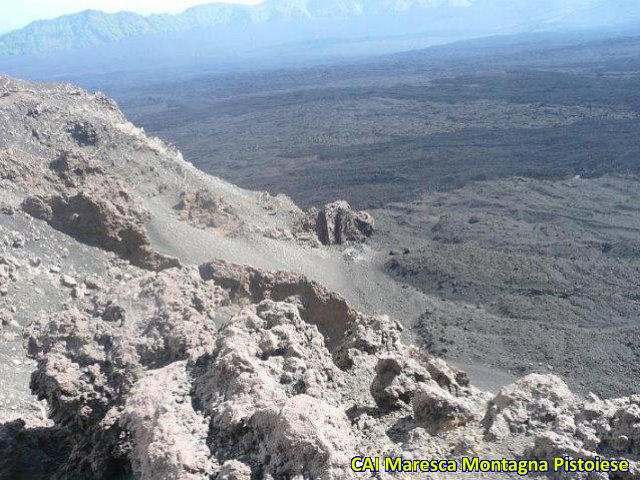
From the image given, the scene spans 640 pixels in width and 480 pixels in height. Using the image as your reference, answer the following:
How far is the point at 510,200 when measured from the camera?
31.7 m

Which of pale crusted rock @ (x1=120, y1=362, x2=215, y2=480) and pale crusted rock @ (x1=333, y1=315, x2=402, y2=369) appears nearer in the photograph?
pale crusted rock @ (x1=120, y1=362, x2=215, y2=480)

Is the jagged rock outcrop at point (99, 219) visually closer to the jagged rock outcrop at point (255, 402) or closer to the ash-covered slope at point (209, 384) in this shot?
the ash-covered slope at point (209, 384)

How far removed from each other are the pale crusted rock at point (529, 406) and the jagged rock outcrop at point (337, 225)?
667 inches

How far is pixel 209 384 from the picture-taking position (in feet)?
20.1

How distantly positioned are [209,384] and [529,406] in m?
3.27

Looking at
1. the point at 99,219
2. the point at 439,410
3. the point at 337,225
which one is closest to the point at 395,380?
the point at 439,410

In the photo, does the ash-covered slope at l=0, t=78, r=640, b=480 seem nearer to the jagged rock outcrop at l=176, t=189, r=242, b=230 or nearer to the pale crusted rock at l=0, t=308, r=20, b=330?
the pale crusted rock at l=0, t=308, r=20, b=330

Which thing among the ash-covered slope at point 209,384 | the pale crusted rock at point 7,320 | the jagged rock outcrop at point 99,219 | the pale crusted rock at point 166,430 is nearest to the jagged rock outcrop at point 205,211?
the jagged rock outcrop at point 99,219

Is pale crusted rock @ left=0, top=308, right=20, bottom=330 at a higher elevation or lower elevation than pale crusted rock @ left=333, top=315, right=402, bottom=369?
higher

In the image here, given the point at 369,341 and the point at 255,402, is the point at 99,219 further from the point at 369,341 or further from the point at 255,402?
the point at 255,402

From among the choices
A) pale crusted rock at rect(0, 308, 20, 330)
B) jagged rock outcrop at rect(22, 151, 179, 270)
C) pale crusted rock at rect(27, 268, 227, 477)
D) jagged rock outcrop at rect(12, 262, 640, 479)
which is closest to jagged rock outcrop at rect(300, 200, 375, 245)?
jagged rock outcrop at rect(22, 151, 179, 270)

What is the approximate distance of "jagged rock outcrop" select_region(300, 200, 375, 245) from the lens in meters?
23.2

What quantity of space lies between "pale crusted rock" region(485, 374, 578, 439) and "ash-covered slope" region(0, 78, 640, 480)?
0.02 m

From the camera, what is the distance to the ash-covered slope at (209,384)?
16.9ft
